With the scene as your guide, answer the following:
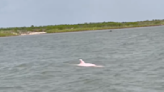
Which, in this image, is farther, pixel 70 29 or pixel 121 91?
pixel 70 29

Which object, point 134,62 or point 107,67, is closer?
point 107,67

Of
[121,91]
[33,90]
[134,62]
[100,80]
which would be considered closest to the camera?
[121,91]

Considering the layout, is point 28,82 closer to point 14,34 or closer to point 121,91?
point 121,91

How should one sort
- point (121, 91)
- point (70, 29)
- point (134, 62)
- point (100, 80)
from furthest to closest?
point (70, 29), point (134, 62), point (100, 80), point (121, 91)

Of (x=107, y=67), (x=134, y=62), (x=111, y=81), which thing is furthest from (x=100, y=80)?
(x=134, y=62)

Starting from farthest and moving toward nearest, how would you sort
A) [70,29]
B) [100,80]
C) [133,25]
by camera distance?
[133,25] → [70,29] → [100,80]

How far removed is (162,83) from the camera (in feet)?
60.0

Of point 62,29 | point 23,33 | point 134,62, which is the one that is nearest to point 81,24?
point 62,29

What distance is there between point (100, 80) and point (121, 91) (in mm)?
3168

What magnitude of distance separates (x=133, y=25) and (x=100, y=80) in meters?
142

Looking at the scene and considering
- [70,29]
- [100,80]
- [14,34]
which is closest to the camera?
[100,80]

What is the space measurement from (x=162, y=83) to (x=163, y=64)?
633cm

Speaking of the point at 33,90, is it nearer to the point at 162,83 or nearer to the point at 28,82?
the point at 28,82

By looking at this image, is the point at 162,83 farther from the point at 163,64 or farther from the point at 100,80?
the point at 163,64
